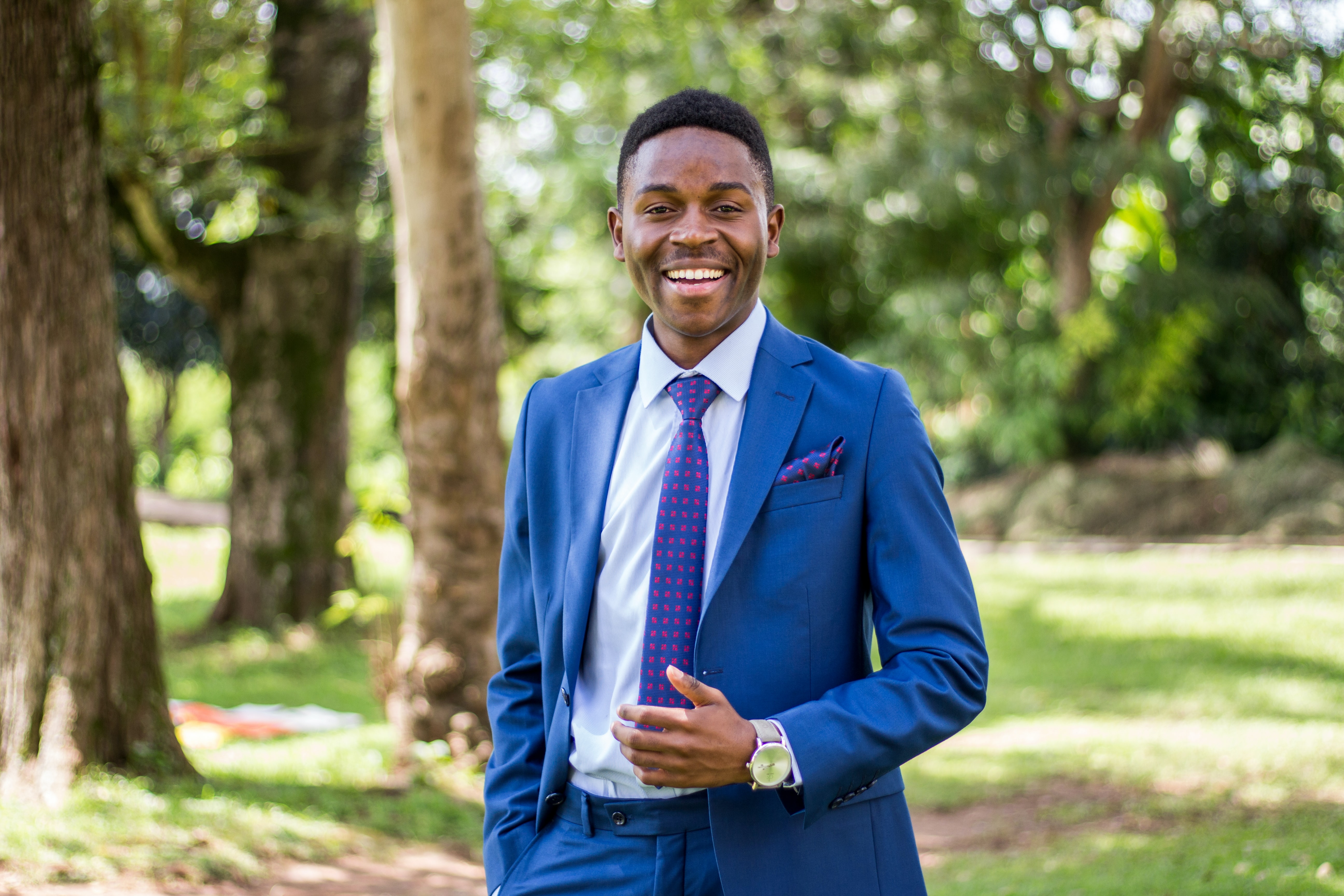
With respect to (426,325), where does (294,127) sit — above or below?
above

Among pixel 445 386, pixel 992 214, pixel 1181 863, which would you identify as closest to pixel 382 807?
pixel 445 386

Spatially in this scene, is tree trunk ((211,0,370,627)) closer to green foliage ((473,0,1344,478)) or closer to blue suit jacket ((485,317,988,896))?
green foliage ((473,0,1344,478))

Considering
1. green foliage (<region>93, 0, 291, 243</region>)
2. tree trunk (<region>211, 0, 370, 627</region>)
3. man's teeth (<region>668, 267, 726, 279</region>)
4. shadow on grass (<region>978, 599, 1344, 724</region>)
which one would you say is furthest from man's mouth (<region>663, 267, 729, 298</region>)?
tree trunk (<region>211, 0, 370, 627</region>)

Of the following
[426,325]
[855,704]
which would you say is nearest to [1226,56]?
[426,325]

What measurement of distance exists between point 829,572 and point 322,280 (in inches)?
455

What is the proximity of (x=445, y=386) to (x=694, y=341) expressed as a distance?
4.88 m

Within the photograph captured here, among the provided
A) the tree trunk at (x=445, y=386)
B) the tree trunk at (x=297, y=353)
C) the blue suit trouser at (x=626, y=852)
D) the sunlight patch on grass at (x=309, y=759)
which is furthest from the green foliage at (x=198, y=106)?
the blue suit trouser at (x=626, y=852)

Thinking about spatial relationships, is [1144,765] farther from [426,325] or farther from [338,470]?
[338,470]

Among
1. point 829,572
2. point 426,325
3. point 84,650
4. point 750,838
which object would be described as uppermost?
point 426,325

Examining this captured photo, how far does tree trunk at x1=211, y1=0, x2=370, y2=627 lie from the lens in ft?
41.3

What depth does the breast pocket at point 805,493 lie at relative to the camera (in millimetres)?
2076

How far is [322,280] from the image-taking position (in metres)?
12.7

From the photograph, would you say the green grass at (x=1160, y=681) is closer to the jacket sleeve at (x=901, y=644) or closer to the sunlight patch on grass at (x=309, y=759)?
the sunlight patch on grass at (x=309, y=759)

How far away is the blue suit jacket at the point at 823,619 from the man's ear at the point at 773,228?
189 millimetres
